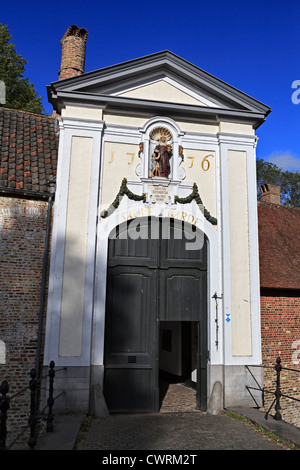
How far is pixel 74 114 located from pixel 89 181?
1.61 metres

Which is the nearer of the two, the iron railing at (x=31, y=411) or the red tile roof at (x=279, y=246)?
the iron railing at (x=31, y=411)

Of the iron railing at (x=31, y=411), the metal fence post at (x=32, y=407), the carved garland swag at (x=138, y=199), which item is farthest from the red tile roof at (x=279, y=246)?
the metal fence post at (x=32, y=407)

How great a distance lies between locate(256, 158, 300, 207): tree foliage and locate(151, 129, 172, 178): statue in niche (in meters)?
21.2

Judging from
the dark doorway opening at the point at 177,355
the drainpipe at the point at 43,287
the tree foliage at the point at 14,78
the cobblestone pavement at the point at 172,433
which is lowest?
the cobblestone pavement at the point at 172,433

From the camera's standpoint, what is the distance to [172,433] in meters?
6.58

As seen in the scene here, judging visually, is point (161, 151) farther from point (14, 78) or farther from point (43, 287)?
Result: point (14, 78)

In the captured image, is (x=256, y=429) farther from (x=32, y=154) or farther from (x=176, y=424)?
(x=32, y=154)

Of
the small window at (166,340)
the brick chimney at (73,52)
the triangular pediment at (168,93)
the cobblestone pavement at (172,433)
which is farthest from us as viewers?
the small window at (166,340)

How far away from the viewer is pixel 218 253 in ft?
28.9

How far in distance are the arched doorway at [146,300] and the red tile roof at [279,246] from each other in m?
2.52

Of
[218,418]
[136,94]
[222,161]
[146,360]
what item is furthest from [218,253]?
[136,94]

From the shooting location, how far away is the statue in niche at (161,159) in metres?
8.91

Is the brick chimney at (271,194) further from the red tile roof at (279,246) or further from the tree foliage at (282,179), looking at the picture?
the tree foliage at (282,179)

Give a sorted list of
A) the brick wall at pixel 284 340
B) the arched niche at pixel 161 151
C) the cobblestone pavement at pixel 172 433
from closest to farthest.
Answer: the cobblestone pavement at pixel 172 433 → the arched niche at pixel 161 151 → the brick wall at pixel 284 340
